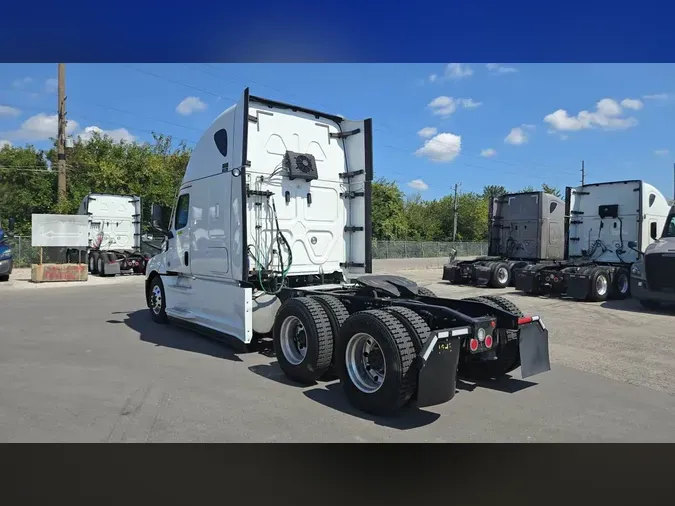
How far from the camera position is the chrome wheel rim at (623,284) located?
15.9 m

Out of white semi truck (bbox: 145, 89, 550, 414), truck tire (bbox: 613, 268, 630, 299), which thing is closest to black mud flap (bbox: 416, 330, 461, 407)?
white semi truck (bbox: 145, 89, 550, 414)

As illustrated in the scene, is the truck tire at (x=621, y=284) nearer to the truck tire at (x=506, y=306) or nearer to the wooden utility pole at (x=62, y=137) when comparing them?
the truck tire at (x=506, y=306)

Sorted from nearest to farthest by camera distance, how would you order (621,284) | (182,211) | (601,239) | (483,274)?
1. (182,211)
2. (621,284)
3. (601,239)
4. (483,274)

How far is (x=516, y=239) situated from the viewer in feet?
66.2

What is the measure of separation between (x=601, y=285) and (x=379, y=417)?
40.8ft

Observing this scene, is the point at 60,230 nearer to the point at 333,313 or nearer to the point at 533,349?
the point at 333,313

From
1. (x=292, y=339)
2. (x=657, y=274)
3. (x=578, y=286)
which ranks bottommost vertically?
(x=292, y=339)

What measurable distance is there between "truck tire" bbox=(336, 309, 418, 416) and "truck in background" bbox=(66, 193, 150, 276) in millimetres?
19230

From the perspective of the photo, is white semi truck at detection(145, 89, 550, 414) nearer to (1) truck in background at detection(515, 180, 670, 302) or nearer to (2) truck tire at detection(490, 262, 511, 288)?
(1) truck in background at detection(515, 180, 670, 302)

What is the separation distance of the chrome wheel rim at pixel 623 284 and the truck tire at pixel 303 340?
42.4 ft

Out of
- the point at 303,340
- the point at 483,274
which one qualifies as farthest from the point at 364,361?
the point at 483,274
